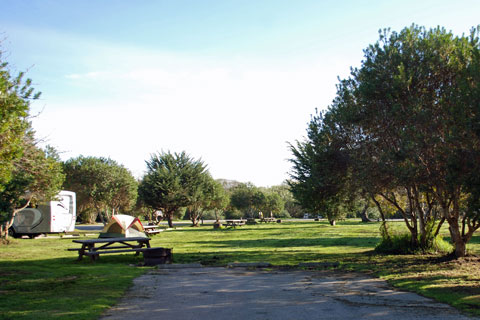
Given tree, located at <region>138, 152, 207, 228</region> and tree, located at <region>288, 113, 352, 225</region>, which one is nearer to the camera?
tree, located at <region>288, 113, 352, 225</region>

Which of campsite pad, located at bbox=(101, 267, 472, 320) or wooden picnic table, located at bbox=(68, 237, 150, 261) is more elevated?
wooden picnic table, located at bbox=(68, 237, 150, 261)

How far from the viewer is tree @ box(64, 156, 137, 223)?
43.4m

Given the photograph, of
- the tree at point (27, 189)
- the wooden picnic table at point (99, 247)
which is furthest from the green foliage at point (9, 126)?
the tree at point (27, 189)

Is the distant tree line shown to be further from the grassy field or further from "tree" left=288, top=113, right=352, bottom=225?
the grassy field

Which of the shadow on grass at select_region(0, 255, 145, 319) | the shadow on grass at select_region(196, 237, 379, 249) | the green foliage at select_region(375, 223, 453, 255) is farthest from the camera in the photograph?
A: the shadow on grass at select_region(196, 237, 379, 249)

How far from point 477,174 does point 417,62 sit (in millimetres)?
4383

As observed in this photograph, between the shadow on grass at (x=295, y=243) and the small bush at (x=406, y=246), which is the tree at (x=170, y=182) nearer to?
the shadow on grass at (x=295, y=243)

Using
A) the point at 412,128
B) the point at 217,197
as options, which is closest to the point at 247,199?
the point at 217,197

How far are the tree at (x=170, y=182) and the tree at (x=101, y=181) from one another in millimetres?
2738

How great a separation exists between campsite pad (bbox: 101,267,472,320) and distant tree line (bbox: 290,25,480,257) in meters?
3.51

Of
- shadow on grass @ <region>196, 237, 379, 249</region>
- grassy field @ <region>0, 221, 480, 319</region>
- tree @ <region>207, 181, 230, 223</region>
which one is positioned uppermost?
tree @ <region>207, 181, 230, 223</region>

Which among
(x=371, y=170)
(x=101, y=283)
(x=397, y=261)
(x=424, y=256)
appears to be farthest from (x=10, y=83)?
(x=424, y=256)

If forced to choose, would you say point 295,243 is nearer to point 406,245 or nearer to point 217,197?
point 406,245

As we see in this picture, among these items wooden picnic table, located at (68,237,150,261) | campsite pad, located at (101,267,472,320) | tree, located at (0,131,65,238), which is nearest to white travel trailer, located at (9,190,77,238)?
tree, located at (0,131,65,238)
